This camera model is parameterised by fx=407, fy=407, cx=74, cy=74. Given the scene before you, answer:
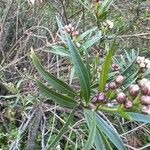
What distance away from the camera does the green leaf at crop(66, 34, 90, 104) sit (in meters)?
1.36

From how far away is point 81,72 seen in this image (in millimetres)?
1376

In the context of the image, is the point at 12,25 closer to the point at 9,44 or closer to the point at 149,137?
the point at 9,44

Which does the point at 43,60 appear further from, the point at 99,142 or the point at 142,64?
the point at 99,142

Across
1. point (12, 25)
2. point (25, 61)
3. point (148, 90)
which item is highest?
point (12, 25)

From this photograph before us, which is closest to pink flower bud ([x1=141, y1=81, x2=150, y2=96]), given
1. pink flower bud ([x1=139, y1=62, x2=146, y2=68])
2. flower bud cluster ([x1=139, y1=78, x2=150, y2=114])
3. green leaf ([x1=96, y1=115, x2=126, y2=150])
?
flower bud cluster ([x1=139, y1=78, x2=150, y2=114])

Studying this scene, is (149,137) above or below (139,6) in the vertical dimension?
below

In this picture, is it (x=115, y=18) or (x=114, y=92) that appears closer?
(x=114, y=92)

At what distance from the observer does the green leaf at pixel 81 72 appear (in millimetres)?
1362

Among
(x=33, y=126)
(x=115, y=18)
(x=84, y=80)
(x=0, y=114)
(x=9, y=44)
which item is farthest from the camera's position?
(x=115, y=18)

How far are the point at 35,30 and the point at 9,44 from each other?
23 cm

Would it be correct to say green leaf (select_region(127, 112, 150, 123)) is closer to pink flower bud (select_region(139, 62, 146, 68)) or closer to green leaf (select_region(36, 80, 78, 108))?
green leaf (select_region(36, 80, 78, 108))

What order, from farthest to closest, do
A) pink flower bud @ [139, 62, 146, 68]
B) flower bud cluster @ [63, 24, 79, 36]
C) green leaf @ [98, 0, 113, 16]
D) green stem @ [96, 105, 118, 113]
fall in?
green leaf @ [98, 0, 113, 16]
flower bud cluster @ [63, 24, 79, 36]
pink flower bud @ [139, 62, 146, 68]
green stem @ [96, 105, 118, 113]

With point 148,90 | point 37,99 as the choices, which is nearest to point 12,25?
point 37,99

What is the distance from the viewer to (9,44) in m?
3.12
